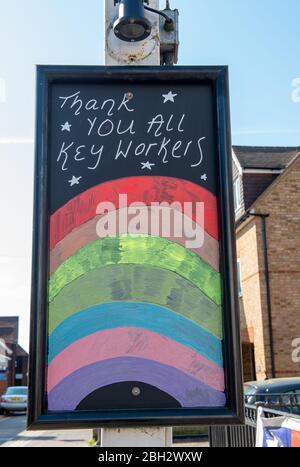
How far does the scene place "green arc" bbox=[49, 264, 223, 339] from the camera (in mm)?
2131

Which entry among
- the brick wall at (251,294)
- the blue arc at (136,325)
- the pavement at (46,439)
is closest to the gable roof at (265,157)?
the brick wall at (251,294)

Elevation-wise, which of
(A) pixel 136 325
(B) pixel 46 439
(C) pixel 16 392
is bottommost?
(B) pixel 46 439

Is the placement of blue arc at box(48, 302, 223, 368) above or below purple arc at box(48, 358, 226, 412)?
above

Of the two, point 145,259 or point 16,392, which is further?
point 16,392

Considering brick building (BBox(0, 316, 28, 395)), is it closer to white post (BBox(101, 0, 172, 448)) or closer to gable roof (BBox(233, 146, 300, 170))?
gable roof (BBox(233, 146, 300, 170))

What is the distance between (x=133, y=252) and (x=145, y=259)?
58 millimetres

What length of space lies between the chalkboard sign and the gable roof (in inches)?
579

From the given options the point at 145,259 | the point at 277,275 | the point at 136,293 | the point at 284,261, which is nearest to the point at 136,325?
the point at 136,293

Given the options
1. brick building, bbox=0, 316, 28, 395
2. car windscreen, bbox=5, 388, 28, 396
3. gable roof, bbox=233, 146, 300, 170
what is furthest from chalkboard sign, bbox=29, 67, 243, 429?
brick building, bbox=0, 316, 28, 395

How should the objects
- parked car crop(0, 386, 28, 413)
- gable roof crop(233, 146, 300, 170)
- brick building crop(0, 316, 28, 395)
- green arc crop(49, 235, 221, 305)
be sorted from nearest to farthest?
1. green arc crop(49, 235, 221, 305)
2. gable roof crop(233, 146, 300, 170)
3. parked car crop(0, 386, 28, 413)
4. brick building crop(0, 316, 28, 395)

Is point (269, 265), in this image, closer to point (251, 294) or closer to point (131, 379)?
point (251, 294)

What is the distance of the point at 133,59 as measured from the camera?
256cm

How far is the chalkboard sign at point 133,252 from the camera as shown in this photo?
2.06 meters

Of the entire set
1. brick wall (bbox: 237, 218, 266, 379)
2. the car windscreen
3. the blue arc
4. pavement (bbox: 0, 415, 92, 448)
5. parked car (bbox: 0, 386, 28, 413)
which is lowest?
pavement (bbox: 0, 415, 92, 448)
